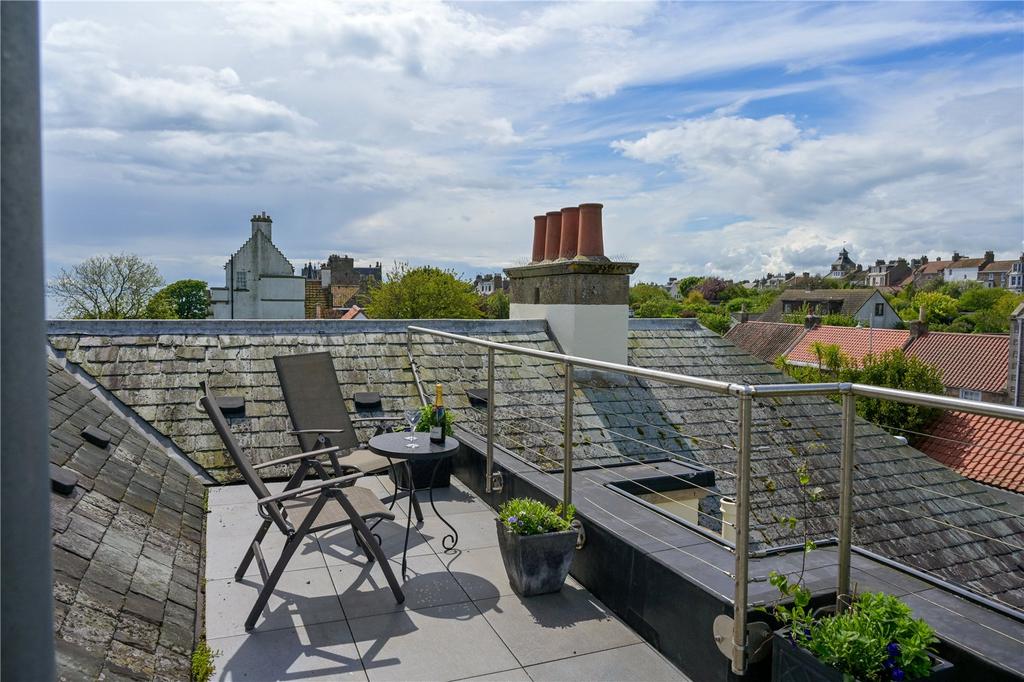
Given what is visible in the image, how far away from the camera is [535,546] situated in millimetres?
3344

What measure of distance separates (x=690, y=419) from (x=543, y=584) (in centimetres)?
476

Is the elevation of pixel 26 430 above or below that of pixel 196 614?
above

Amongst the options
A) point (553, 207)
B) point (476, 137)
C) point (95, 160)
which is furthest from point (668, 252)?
point (95, 160)

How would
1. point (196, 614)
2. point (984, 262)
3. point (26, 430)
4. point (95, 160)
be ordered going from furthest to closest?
point (984, 262), point (95, 160), point (196, 614), point (26, 430)

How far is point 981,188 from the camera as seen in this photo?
28.3 meters

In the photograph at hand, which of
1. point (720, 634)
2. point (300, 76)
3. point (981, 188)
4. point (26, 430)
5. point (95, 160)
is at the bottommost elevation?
point (720, 634)

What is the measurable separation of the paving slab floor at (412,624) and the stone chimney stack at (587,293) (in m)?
4.91

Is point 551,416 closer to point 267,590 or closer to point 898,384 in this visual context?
point 267,590

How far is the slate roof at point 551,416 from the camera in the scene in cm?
604

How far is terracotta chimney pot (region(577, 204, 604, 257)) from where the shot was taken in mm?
8805

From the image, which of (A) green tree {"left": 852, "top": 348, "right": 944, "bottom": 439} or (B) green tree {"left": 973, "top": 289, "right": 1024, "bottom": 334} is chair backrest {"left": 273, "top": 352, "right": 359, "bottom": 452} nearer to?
(A) green tree {"left": 852, "top": 348, "right": 944, "bottom": 439}

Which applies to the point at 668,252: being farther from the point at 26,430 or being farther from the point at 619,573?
the point at 26,430

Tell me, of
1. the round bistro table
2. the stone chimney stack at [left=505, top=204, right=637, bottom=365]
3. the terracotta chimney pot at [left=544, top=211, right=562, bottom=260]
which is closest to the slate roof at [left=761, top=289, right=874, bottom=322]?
the terracotta chimney pot at [left=544, top=211, right=562, bottom=260]

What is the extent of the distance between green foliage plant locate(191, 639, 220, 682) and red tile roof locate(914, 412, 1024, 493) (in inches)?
717
